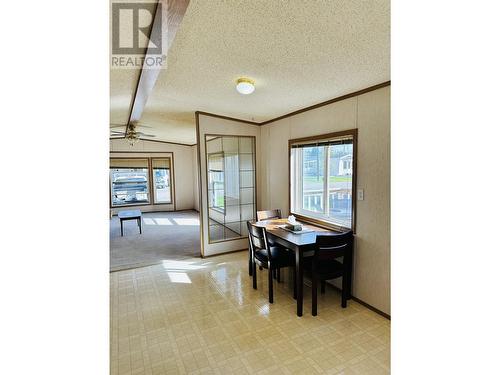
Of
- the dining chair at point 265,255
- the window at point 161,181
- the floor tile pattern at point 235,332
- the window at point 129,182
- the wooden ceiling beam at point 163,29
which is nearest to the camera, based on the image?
the wooden ceiling beam at point 163,29

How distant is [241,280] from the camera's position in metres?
3.57

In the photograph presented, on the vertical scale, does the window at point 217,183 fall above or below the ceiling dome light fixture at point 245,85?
below

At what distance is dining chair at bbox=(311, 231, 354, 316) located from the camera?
105 inches

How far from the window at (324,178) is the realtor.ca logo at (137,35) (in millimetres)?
2111

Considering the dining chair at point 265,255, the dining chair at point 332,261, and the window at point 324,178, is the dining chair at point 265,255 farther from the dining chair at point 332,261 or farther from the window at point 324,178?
the window at point 324,178

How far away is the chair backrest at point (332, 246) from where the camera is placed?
264cm

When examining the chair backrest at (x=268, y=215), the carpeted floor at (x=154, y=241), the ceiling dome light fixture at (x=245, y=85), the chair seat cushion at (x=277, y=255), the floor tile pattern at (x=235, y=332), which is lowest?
the floor tile pattern at (x=235, y=332)

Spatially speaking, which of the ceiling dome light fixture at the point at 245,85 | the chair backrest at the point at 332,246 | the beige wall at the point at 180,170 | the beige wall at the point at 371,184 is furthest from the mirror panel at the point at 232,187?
the beige wall at the point at 180,170

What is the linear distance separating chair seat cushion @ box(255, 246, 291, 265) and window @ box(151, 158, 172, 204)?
649cm
